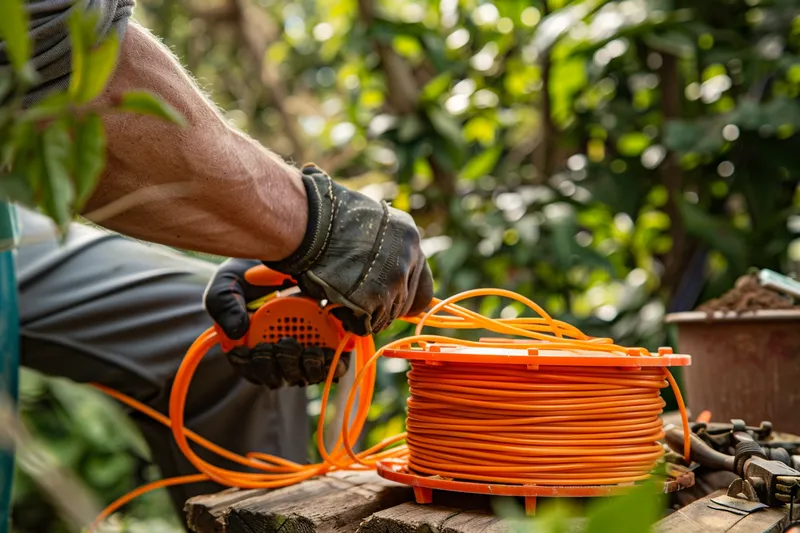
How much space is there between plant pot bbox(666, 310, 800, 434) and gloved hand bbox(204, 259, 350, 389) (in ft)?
2.22

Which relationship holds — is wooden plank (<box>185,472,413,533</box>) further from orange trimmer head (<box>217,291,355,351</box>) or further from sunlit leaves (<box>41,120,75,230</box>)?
sunlit leaves (<box>41,120,75,230</box>)

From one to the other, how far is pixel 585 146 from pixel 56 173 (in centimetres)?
255

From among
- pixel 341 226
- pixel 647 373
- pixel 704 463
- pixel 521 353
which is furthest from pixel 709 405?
pixel 341 226

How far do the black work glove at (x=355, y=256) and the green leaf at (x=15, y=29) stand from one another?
0.79 meters

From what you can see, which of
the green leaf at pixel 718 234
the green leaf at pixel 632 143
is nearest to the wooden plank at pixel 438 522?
the green leaf at pixel 718 234

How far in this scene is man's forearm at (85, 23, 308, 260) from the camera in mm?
1035

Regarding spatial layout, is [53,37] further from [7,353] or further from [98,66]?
[7,353]

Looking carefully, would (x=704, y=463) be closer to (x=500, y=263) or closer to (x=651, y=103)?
(x=500, y=263)

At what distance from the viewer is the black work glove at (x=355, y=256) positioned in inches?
47.8

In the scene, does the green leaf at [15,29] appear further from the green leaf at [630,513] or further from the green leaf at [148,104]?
the green leaf at [630,513]

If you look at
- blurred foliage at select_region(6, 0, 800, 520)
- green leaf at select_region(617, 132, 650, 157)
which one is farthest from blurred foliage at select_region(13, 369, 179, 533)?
green leaf at select_region(617, 132, 650, 157)

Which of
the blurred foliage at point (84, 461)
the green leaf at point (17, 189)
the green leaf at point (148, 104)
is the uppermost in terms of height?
the green leaf at point (148, 104)

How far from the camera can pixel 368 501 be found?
3.76ft

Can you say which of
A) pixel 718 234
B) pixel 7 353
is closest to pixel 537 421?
pixel 7 353
